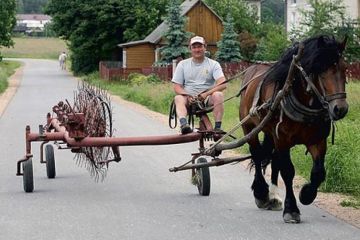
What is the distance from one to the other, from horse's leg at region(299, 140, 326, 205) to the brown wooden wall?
169ft

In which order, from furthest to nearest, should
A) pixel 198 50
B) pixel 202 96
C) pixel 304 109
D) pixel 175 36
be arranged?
pixel 175 36
pixel 198 50
pixel 202 96
pixel 304 109

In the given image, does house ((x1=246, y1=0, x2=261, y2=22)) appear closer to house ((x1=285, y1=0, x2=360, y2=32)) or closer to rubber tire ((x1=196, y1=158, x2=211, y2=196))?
house ((x1=285, y1=0, x2=360, y2=32))

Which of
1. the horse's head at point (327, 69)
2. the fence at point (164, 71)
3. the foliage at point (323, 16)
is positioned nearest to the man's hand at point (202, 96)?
the horse's head at point (327, 69)

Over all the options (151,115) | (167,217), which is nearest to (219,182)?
(167,217)

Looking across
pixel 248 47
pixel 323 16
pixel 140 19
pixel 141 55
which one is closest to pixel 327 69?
pixel 323 16

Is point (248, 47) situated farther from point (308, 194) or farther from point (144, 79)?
A: point (308, 194)

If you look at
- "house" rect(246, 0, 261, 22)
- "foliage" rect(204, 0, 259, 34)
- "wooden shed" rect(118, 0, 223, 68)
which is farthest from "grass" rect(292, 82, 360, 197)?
"house" rect(246, 0, 261, 22)

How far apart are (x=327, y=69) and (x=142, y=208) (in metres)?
2.93

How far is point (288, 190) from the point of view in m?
9.24

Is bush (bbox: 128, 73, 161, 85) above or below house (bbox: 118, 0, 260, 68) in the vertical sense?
below

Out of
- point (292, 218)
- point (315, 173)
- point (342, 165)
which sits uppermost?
point (315, 173)

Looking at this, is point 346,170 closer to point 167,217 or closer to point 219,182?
point 219,182

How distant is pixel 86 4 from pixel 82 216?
57.9m

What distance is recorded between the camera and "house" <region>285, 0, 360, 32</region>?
167 ft
